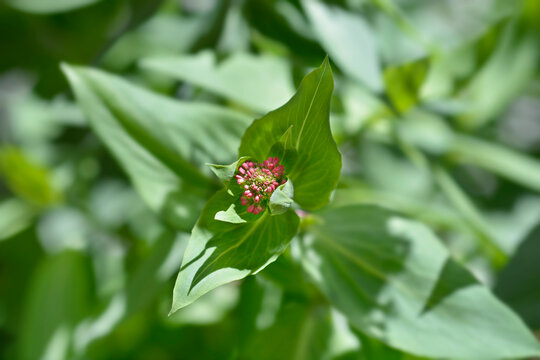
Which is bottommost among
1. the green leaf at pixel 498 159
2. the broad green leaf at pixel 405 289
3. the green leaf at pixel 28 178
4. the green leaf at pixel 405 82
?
the green leaf at pixel 28 178

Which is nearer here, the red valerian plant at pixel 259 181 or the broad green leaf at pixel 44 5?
the red valerian plant at pixel 259 181

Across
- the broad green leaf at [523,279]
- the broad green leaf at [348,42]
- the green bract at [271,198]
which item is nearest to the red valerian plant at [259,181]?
the green bract at [271,198]

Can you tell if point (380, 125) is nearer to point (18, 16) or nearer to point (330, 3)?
point (330, 3)

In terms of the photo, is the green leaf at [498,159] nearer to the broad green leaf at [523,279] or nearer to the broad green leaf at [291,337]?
the broad green leaf at [523,279]

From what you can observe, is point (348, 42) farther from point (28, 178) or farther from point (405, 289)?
point (28, 178)

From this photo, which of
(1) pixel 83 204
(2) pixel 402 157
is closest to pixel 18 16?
(1) pixel 83 204
